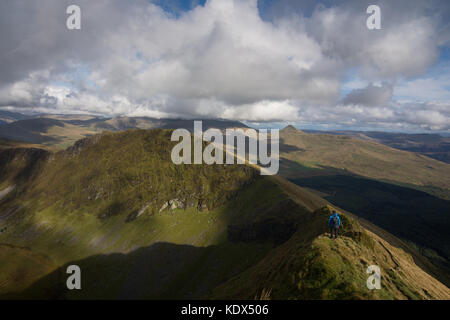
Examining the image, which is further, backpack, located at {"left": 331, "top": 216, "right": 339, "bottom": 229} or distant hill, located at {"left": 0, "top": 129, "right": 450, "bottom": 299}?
backpack, located at {"left": 331, "top": 216, "right": 339, "bottom": 229}

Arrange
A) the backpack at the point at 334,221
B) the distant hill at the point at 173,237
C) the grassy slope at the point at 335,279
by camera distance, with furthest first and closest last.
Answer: the backpack at the point at 334,221, the distant hill at the point at 173,237, the grassy slope at the point at 335,279

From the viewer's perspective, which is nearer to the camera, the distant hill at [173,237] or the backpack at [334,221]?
the distant hill at [173,237]

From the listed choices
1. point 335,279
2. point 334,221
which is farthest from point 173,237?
point 335,279

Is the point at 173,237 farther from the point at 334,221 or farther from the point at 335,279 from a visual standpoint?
the point at 335,279

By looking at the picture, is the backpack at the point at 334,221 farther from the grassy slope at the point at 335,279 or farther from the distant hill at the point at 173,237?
the distant hill at the point at 173,237

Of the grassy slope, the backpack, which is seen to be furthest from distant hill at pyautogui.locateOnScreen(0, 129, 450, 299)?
the backpack

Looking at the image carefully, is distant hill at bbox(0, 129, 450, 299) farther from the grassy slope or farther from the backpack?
the backpack

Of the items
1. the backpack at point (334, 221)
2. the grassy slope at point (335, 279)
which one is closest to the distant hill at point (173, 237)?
the grassy slope at point (335, 279)

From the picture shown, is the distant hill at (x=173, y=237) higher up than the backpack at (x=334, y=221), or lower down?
lower down

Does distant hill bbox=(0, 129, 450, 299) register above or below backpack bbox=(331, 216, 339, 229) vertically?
below
